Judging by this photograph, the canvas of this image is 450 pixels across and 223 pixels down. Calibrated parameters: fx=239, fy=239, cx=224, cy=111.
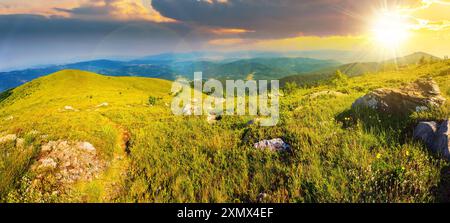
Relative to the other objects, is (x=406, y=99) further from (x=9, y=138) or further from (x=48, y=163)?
(x=9, y=138)

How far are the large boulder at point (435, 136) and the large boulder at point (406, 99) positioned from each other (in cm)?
208

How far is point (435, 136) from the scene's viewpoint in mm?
5926

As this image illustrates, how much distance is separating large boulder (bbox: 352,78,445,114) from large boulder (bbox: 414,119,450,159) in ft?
6.82

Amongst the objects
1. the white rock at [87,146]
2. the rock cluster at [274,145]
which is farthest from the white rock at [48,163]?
the rock cluster at [274,145]

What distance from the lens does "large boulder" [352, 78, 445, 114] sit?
8.43 meters

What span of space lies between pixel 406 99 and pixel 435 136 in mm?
3384

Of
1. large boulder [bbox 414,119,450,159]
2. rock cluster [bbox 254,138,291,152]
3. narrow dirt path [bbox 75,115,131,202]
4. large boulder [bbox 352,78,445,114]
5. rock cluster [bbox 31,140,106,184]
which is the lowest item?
narrow dirt path [bbox 75,115,131,202]

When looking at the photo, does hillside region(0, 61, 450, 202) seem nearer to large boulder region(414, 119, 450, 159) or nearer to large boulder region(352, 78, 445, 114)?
large boulder region(414, 119, 450, 159)

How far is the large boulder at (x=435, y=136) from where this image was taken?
5.41m

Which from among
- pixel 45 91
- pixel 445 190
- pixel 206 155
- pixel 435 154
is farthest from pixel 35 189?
pixel 45 91

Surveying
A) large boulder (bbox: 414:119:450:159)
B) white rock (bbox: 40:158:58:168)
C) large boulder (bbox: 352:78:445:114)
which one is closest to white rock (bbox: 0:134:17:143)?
white rock (bbox: 40:158:58:168)

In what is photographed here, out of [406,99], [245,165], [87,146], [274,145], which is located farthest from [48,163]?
[406,99]

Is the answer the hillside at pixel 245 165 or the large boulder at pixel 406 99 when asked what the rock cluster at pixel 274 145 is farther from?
the large boulder at pixel 406 99
